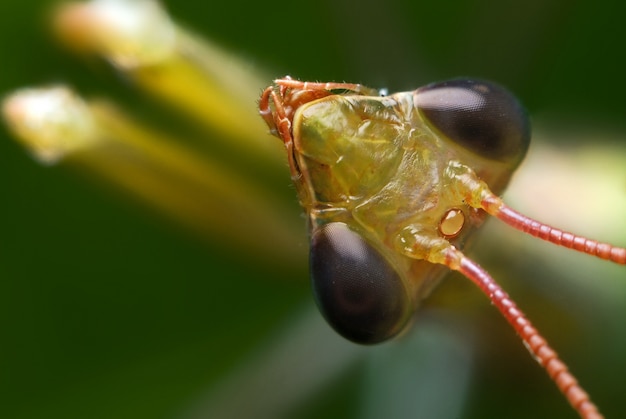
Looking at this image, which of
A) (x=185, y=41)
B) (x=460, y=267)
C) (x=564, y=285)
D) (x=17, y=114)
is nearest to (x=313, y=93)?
(x=460, y=267)

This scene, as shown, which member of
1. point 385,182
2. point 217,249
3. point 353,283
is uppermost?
point 217,249

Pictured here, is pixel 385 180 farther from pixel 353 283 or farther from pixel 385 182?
pixel 353 283

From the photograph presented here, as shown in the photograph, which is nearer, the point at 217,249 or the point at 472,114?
the point at 472,114

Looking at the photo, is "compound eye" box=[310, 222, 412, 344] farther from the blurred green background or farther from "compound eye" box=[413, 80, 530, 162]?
the blurred green background

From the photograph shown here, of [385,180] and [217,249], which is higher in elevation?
[217,249]

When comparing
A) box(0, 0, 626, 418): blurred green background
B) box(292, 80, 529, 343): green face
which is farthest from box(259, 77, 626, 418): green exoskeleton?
box(0, 0, 626, 418): blurred green background

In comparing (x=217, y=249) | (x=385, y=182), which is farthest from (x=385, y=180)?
(x=217, y=249)

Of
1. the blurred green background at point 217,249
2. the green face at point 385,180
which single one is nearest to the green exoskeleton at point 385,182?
the green face at point 385,180
